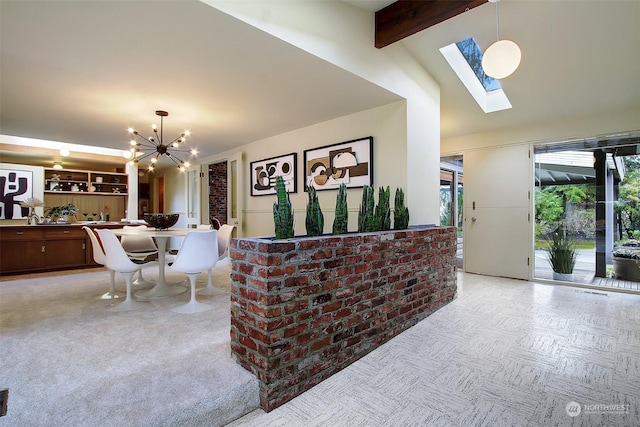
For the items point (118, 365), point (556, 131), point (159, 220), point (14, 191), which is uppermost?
point (556, 131)

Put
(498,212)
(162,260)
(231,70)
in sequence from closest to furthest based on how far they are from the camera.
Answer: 1. (231,70)
2. (162,260)
3. (498,212)

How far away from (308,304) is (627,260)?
474 cm

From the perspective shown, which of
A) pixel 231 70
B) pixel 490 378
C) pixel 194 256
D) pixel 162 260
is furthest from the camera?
pixel 162 260

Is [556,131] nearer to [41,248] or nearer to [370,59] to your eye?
[370,59]

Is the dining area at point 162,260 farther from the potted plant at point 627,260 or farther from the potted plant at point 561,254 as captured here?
the potted plant at point 627,260

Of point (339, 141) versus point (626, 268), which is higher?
point (339, 141)

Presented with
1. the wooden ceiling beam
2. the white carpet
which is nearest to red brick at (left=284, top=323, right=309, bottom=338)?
the white carpet

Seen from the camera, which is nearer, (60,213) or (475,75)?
(475,75)

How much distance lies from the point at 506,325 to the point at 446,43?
9.69 feet

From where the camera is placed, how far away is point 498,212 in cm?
483

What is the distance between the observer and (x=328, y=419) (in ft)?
4.92

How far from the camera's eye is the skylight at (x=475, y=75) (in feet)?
11.4

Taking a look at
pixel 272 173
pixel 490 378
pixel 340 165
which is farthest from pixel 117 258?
pixel 490 378

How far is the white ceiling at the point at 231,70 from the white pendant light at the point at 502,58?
76 centimetres
